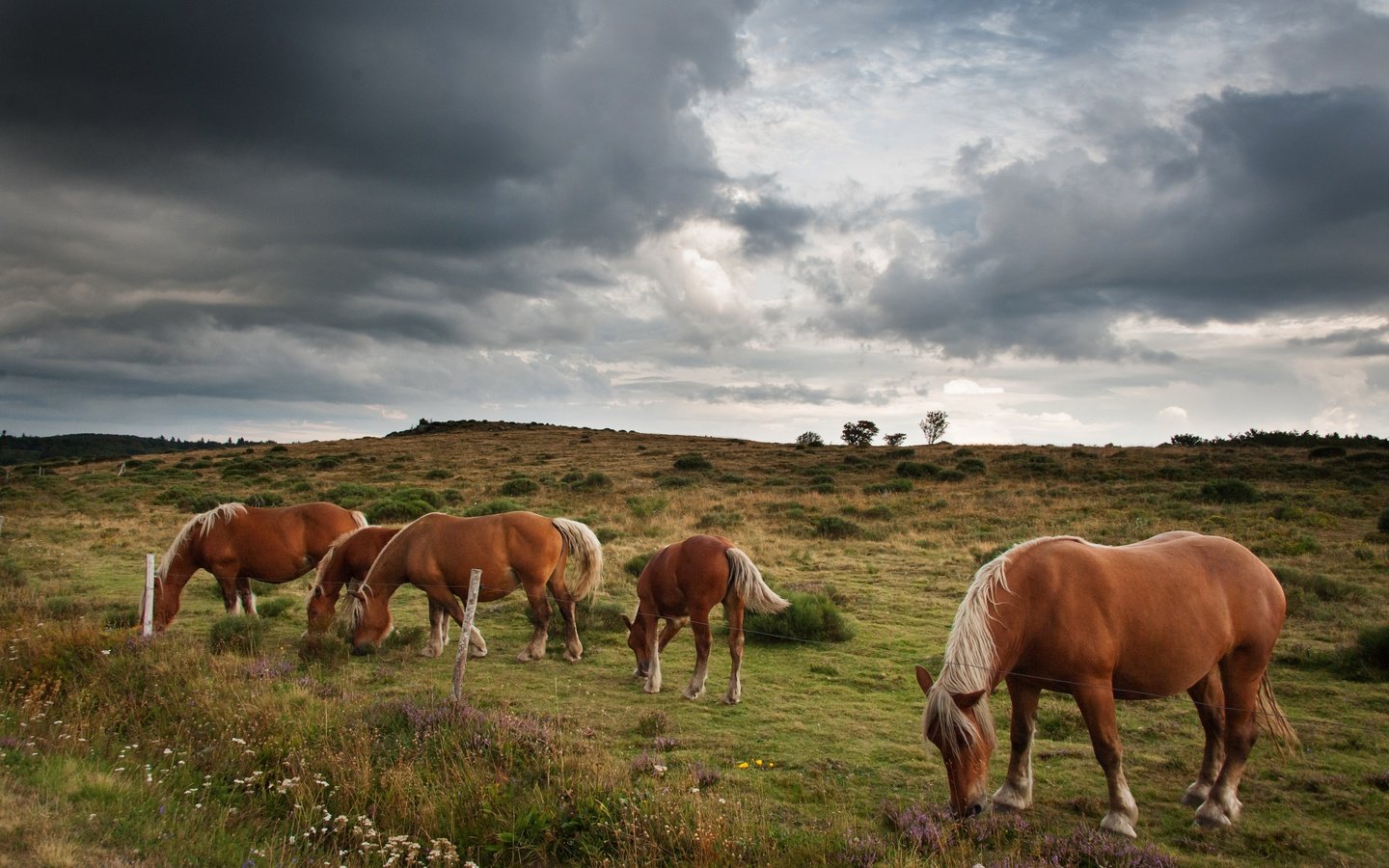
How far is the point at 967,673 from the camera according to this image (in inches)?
205

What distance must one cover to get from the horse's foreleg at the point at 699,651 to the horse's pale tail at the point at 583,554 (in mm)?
1968

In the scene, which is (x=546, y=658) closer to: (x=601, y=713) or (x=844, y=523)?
(x=601, y=713)

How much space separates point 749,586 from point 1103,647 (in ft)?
13.1

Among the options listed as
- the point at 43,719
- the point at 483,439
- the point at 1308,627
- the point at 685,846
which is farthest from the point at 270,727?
the point at 483,439

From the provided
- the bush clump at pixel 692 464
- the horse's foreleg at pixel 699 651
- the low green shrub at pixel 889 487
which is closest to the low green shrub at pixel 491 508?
the low green shrub at pixel 889 487

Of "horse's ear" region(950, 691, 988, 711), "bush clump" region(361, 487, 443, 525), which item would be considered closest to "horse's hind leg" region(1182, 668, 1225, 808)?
"horse's ear" region(950, 691, 988, 711)

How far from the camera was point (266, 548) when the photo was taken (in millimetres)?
11773

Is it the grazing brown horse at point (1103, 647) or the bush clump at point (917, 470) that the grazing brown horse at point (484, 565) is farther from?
the bush clump at point (917, 470)

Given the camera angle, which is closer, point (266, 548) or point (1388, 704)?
point (1388, 704)

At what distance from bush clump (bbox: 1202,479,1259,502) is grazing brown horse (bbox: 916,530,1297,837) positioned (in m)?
24.5

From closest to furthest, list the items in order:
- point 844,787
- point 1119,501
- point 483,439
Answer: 1. point 844,787
2. point 1119,501
3. point 483,439

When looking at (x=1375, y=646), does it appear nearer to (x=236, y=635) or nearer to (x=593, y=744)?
(x=593, y=744)

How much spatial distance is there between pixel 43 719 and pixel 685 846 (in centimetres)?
632

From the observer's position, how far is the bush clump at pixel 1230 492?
26.1m
